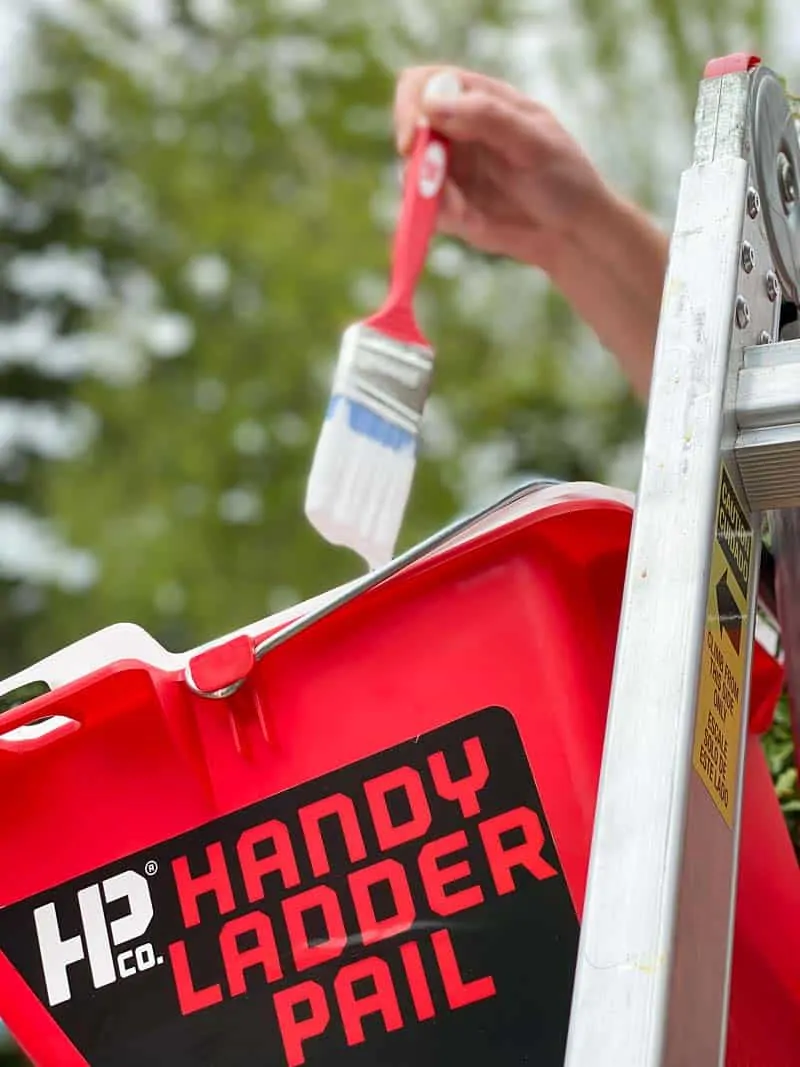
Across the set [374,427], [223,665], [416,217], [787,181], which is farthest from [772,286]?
[416,217]

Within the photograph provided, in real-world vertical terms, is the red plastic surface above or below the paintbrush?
below

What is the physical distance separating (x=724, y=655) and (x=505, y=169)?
2.39 ft

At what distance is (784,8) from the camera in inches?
235

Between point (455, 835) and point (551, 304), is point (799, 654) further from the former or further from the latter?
point (551, 304)

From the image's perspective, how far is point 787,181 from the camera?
62 cm

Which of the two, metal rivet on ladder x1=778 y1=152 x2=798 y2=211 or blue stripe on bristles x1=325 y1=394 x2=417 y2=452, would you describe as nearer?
metal rivet on ladder x1=778 y1=152 x2=798 y2=211

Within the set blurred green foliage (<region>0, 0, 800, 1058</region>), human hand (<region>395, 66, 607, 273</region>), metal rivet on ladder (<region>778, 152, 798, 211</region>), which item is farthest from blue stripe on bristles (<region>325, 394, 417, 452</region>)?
blurred green foliage (<region>0, 0, 800, 1058</region>)

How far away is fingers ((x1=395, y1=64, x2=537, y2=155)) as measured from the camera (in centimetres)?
108

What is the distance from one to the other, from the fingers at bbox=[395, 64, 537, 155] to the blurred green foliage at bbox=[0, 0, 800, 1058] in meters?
4.46

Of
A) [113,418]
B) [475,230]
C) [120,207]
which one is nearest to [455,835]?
[475,230]

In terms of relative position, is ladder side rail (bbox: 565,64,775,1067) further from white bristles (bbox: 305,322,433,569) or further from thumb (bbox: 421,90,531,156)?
thumb (bbox: 421,90,531,156)

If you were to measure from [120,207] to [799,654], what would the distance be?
19.6ft

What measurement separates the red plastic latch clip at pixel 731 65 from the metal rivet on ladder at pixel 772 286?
0.31 ft

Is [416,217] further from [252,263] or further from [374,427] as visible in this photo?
[252,263]
